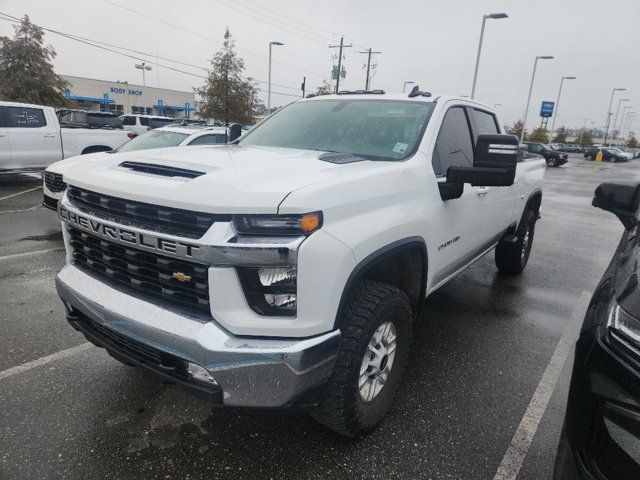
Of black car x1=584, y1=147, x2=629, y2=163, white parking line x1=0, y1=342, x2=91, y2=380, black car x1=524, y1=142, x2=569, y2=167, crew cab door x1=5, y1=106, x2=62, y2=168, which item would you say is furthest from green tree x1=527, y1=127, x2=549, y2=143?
white parking line x1=0, y1=342, x2=91, y2=380

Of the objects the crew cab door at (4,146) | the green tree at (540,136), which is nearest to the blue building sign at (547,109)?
the green tree at (540,136)

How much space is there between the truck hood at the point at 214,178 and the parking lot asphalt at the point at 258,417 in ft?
3.16

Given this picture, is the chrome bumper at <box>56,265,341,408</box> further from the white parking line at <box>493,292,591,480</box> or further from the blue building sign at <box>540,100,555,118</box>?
the blue building sign at <box>540,100,555,118</box>

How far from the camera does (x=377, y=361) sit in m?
2.47

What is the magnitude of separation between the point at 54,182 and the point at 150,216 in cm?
538

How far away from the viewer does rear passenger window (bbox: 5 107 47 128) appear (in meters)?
10.4

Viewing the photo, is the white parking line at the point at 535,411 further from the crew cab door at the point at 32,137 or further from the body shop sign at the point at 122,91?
the body shop sign at the point at 122,91

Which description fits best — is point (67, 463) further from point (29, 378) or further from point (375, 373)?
point (375, 373)

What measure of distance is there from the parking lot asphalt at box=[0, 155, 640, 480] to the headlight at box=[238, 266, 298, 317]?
1.59 feet

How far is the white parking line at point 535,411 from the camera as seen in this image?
7.80ft

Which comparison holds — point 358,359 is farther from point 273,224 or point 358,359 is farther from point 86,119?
point 86,119

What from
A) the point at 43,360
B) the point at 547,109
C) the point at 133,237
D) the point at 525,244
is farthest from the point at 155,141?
the point at 547,109

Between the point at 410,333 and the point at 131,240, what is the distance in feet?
5.43

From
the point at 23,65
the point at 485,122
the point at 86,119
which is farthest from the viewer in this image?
the point at 23,65
